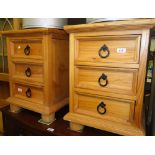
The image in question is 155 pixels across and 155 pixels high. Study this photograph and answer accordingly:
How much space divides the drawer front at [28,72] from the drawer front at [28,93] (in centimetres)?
6

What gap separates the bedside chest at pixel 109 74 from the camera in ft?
1.91

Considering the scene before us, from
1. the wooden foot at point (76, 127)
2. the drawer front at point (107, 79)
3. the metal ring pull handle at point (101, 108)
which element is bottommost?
the wooden foot at point (76, 127)

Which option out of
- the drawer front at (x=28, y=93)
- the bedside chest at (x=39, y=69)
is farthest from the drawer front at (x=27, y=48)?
the drawer front at (x=28, y=93)

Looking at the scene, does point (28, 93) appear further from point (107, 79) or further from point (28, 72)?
point (107, 79)

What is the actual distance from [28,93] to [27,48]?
273 mm

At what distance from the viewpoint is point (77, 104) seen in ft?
2.49

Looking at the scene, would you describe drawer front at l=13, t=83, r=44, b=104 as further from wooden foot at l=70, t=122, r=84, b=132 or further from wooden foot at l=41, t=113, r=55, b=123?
wooden foot at l=70, t=122, r=84, b=132

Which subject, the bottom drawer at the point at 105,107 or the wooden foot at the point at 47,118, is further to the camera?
the wooden foot at the point at 47,118

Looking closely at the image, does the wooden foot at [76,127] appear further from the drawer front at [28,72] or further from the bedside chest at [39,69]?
the drawer front at [28,72]
